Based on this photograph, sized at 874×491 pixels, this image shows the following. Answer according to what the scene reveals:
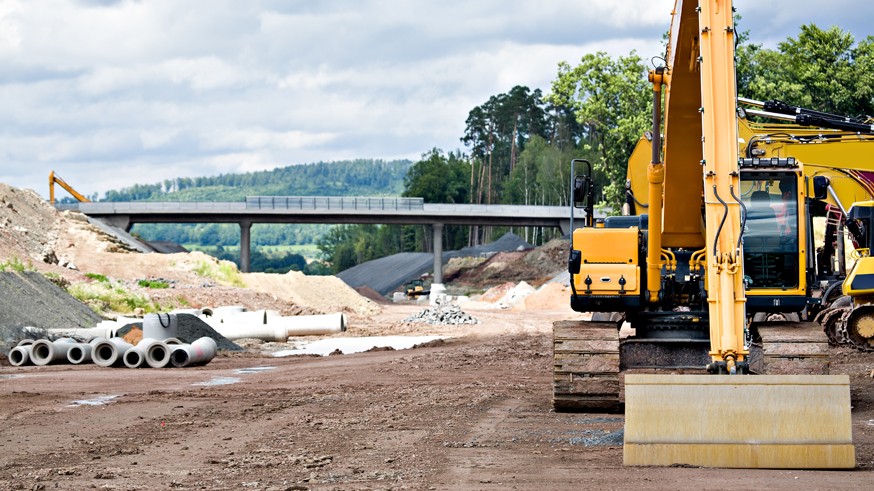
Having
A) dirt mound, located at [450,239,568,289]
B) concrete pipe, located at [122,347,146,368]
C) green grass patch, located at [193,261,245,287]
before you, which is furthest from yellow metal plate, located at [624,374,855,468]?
dirt mound, located at [450,239,568,289]

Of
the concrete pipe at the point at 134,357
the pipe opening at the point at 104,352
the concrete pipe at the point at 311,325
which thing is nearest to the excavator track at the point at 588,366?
the concrete pipe at the point at 134,357

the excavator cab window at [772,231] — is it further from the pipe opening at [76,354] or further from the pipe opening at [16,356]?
the pipe opening at [16,356]

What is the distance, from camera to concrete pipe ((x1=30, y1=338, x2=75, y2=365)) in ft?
80.5

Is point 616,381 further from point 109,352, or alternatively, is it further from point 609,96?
point 609,96

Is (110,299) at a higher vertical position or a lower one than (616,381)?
higher

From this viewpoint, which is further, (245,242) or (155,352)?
(245,242)

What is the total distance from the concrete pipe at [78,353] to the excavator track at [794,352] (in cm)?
1586

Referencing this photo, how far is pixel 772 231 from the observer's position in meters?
14.0

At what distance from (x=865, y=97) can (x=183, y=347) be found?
158 feet

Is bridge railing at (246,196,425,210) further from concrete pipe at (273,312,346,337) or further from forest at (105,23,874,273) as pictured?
concrete pipe at (273,312,346,337)

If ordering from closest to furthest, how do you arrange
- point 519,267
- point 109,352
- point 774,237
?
point 774,237
point 109,352
point 519,267

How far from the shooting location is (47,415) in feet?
50.8

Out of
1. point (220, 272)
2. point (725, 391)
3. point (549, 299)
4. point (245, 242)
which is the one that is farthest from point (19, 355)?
point (245, 242)

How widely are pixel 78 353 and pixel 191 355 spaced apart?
104 inches
